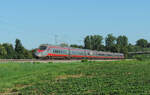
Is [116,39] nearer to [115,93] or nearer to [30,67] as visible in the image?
[30,67]

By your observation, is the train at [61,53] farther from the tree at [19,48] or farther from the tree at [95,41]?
the tree at [95,41]

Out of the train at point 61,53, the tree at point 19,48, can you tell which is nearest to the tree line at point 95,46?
the tree at point 19,48

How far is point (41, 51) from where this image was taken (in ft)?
152

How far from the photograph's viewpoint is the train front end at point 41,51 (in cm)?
4641

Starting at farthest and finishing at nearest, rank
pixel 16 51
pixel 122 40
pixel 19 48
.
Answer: pixel 122 40 < pixel 16 51 < pixel 19 48

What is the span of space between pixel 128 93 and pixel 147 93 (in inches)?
36.6

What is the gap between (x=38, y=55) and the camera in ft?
154

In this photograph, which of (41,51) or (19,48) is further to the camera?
(19,48)

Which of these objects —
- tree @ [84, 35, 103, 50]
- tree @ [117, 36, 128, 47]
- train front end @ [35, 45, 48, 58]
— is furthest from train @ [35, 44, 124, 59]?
tree @ [117, 36, 128, 47]

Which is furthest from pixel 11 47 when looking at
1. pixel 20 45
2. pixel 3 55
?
pixel 3 55

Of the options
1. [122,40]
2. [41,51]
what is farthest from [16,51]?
[122,40]

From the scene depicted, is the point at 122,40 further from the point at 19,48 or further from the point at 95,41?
the point at 19,48

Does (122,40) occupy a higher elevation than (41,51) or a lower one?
higher

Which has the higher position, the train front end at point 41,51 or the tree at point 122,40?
the tree at point 122,40
